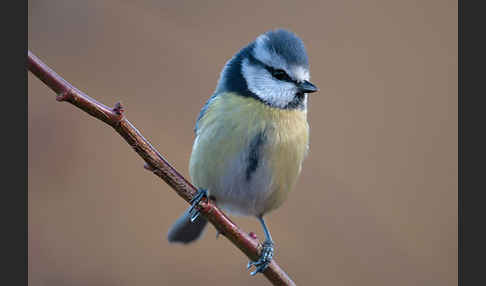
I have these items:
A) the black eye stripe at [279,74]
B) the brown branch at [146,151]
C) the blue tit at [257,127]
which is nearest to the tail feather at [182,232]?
the blue tit at [257,127]

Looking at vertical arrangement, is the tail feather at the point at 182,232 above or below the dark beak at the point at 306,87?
below

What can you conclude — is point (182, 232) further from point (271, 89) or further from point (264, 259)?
point (271, 89)

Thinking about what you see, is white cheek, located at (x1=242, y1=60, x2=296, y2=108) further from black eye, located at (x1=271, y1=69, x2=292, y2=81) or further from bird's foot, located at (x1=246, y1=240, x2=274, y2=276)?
bird's foot, located at (x1=246, y1=240, x2=274, y2=276)

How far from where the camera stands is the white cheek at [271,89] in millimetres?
1079

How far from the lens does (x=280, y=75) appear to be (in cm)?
107

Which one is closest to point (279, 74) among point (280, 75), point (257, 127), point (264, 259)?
point (280, 75)

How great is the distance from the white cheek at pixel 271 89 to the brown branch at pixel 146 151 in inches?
13.9

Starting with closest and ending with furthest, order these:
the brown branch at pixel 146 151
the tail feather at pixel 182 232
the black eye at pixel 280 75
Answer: the brown branch at pixel 146 151, the black eye at pixel 280 75, the tail feather at pixel 182 232

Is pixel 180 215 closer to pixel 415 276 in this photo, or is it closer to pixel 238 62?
pixel 238 62

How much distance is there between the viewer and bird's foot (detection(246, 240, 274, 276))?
950 millimetres

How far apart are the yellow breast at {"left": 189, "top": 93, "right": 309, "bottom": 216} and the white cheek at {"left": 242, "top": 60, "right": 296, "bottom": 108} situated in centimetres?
2

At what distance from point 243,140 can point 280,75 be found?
18cm

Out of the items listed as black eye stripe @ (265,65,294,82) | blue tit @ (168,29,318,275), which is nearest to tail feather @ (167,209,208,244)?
blue tit @ (168,29,318,275)

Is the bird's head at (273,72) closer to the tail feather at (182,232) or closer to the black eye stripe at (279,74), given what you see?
the black eye stripe at (279,74)
